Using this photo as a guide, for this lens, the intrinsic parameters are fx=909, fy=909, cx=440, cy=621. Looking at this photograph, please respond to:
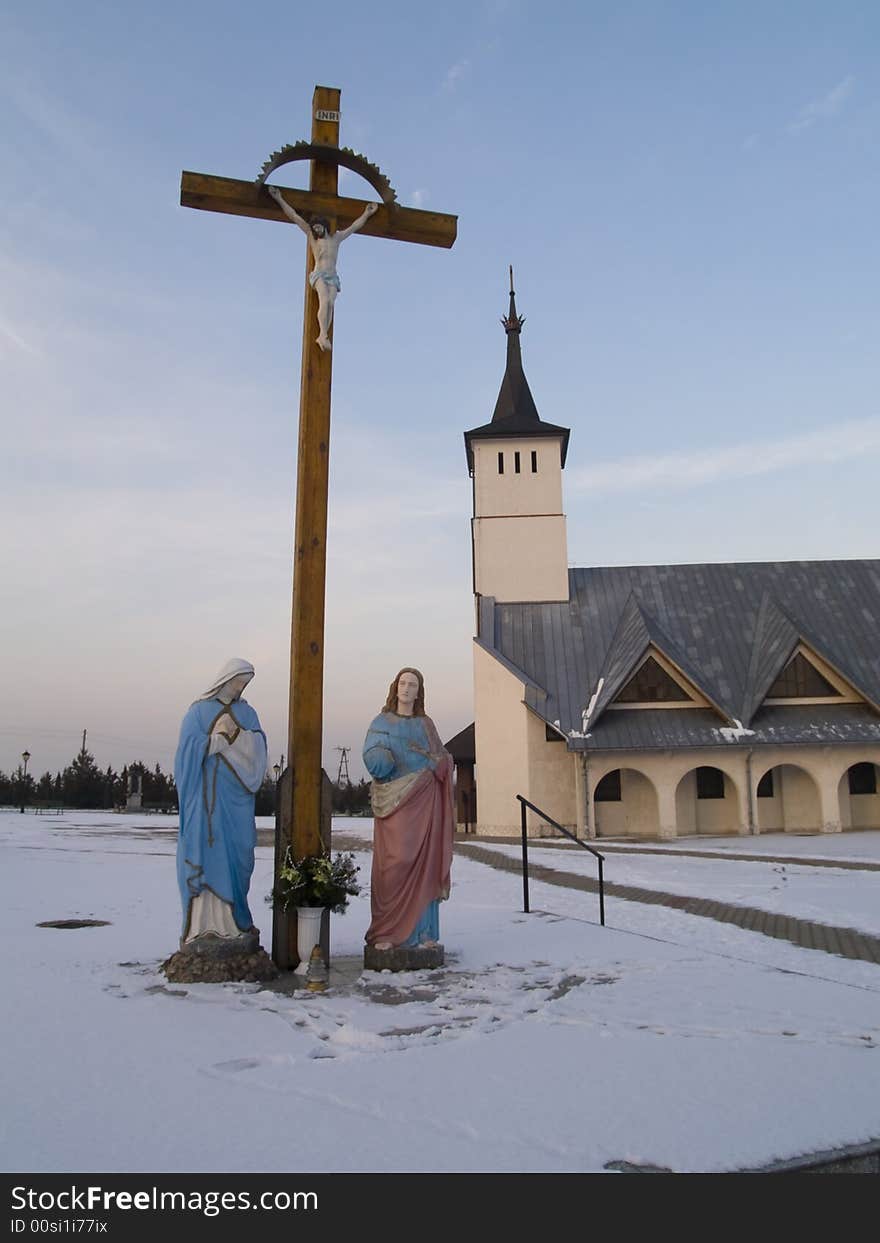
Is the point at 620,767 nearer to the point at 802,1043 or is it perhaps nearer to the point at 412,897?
the point at 412,897

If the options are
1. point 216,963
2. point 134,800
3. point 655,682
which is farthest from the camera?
point 134,800

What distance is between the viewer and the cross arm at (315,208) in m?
7.24

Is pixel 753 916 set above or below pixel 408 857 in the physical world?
below

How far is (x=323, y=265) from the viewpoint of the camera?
24.4 ft

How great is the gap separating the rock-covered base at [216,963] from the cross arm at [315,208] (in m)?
5.63

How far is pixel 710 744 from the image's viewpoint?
24984mm

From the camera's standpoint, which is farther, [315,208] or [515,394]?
[515,394]

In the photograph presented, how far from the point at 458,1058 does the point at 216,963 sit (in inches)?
92.1

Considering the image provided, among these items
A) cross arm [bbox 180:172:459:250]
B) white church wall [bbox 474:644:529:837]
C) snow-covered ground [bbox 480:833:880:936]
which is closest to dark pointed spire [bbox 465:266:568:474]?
white church wall [bbox 474:644:529:837]

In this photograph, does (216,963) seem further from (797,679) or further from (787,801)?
(787,801)

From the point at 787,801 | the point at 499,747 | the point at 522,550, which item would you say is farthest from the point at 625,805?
the point at 522,550

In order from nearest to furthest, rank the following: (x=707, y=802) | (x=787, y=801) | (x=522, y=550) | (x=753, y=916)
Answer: (x=753, y=916) → (x=787, y=801) → (x=707, y=802) → (x=522, y=550)

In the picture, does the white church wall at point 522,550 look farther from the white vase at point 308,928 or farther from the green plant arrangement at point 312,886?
the white vase at point 308,928
